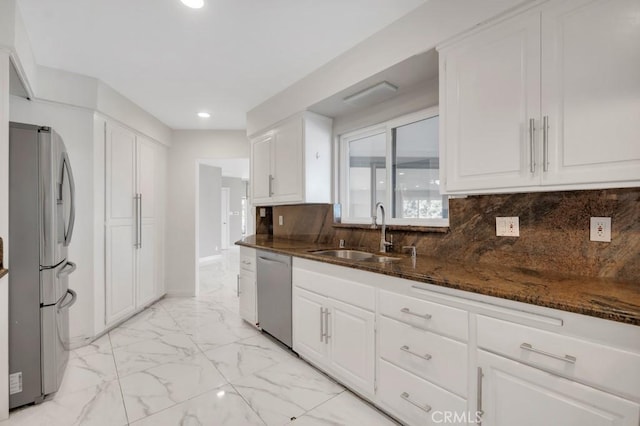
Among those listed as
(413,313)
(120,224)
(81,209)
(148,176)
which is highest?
(148,176)

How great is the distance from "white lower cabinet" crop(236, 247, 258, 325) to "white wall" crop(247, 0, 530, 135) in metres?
1.55

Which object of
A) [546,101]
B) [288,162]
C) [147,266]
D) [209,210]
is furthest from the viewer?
[209,210]

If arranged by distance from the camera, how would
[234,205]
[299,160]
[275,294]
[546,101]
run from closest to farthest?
1. [546,101]
2. [275,294]
3. [299,160]
4. [234,205]

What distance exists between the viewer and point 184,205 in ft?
14.0

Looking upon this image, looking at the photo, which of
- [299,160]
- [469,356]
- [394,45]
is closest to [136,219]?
[299,160]

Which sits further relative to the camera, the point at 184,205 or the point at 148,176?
the point at 184,205

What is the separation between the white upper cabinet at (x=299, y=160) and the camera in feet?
9.38

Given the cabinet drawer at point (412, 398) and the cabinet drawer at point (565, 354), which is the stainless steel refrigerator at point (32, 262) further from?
the cabinet drawer at point (565, 354)

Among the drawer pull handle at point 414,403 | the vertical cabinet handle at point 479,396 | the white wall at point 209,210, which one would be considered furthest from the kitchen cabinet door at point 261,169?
the white wall at point 209,210

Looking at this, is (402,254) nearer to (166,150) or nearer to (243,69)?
(243,69)

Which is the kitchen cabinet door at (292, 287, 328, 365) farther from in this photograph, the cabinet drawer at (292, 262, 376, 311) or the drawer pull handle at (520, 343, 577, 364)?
the drawer pull handle at (520, 343, 577, 364)

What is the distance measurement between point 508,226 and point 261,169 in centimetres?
258

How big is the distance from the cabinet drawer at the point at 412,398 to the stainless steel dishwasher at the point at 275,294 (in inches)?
40.2

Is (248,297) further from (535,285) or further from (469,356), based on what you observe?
(535,285)
